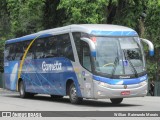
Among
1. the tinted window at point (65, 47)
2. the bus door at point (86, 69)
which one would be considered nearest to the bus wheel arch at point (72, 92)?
the bus door at point (86, 69)


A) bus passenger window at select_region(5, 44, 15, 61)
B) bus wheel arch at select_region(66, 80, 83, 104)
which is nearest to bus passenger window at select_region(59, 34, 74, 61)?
bus wheel arch at select_region(66, 80, 83, 104)

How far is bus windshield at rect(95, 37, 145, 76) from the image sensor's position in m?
17.3

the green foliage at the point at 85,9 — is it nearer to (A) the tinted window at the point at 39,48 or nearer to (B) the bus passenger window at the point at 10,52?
(B) the bus passenger window at the point at 10,52

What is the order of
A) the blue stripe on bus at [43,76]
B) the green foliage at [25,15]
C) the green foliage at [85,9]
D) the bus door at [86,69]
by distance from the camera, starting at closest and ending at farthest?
1. the bus door at [86,69]
2. the blue stripe on bus at [43,76]
3. the green foliage at [85,9]
4. the green foliage at [25,15]

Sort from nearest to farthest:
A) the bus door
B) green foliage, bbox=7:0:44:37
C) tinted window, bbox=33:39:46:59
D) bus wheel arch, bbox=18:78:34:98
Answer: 1. the bus door
2. tinted window, bbox=33:39:46:59
3. bus wheel arch, bbox=18:78:34:98
4. green foliage, bbox=7:0:44:37

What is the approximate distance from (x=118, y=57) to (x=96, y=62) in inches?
36.9

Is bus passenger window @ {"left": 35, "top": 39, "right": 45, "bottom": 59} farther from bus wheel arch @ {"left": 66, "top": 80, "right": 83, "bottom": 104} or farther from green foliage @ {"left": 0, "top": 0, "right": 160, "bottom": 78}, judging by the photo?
green foliage @ {"left": 0, "top": 0, "right": 160, "bottom": 78}

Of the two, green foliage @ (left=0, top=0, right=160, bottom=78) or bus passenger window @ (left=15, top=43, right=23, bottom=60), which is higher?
green foliage @ (left=0, top=0, right=160, bottom=78)

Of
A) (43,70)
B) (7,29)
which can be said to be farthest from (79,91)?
(7,29)

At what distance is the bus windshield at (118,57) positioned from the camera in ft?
56.9

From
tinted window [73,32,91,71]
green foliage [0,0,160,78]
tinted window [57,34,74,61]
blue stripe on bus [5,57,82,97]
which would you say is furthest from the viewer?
green foliage [0,0,160,78]

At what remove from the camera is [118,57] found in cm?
1752

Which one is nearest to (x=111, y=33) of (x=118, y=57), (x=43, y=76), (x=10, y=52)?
(x=118, y=57)

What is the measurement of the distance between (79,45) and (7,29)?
3177cm
